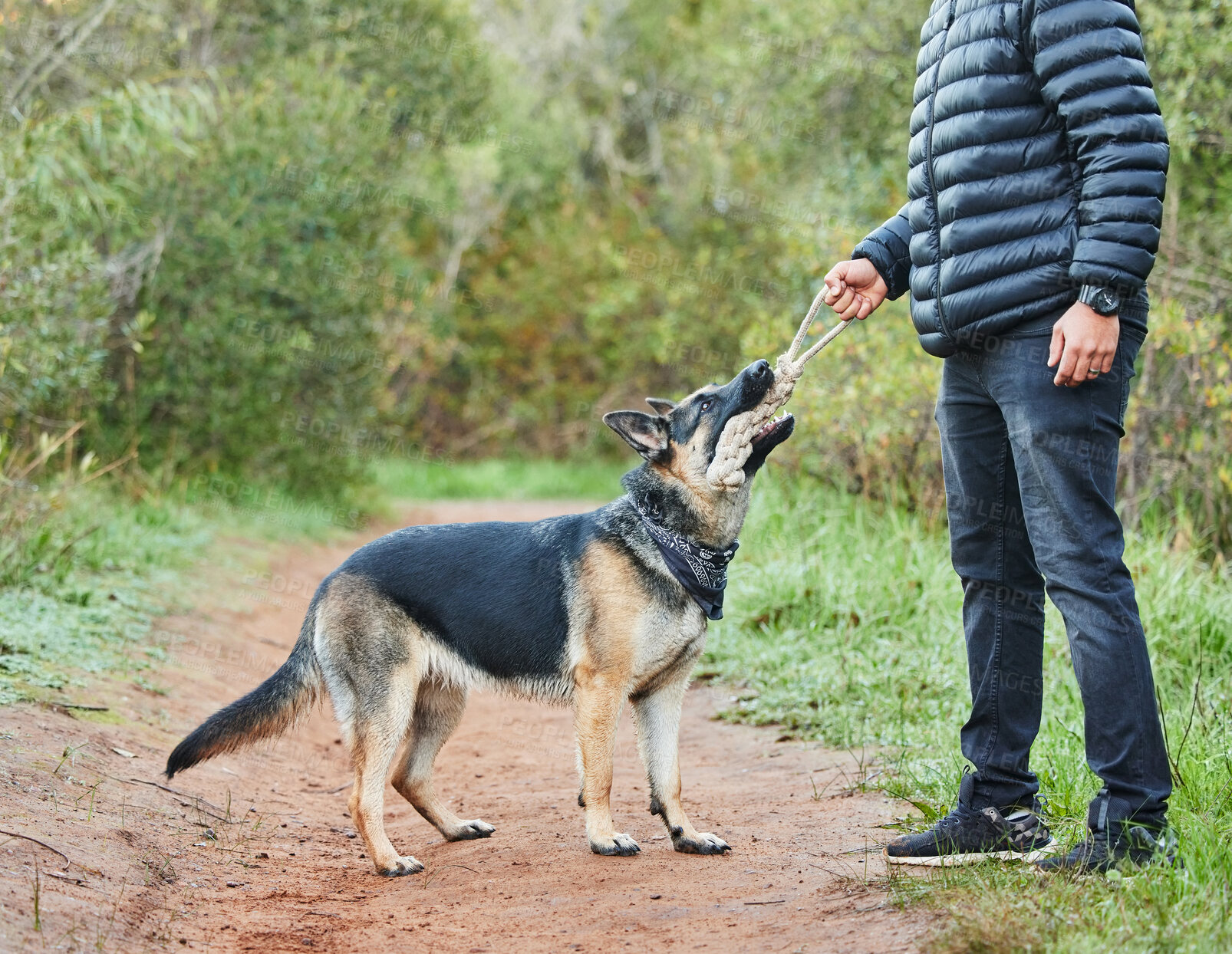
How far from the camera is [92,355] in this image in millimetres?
7668

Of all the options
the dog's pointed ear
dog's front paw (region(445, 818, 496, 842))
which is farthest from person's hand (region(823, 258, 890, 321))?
dog's front paw (region(445, 818, 496, 842))

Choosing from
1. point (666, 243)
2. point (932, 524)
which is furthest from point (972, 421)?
point (666, 243)

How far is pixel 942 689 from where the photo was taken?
18.9 feet

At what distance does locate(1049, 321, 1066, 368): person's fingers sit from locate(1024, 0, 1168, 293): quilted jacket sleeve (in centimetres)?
14

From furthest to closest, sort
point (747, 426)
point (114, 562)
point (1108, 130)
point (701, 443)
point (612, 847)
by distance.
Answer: point (114, 562) → point (701, 443) → point (747, 426) → point (612, 847) → point (1108, 130)

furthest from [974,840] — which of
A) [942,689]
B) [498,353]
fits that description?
[498,353]

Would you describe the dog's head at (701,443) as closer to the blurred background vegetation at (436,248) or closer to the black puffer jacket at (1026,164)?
the black puffer jacket at (1026,164)

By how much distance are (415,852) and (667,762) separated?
1.10 meters

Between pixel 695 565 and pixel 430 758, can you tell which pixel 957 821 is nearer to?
pixel 695 565

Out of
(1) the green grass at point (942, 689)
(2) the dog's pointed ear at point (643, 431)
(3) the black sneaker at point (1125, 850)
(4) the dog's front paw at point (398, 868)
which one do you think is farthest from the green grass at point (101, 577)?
(3) the black sneaker at point (1125, 850)

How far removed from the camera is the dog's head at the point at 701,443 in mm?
4184

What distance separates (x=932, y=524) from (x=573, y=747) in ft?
10.7

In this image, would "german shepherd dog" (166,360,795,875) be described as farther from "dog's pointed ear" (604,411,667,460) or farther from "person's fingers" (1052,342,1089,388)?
"person's fingers" (1052,342,1089,388)

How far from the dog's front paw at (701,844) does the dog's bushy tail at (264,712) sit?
1484 mm
